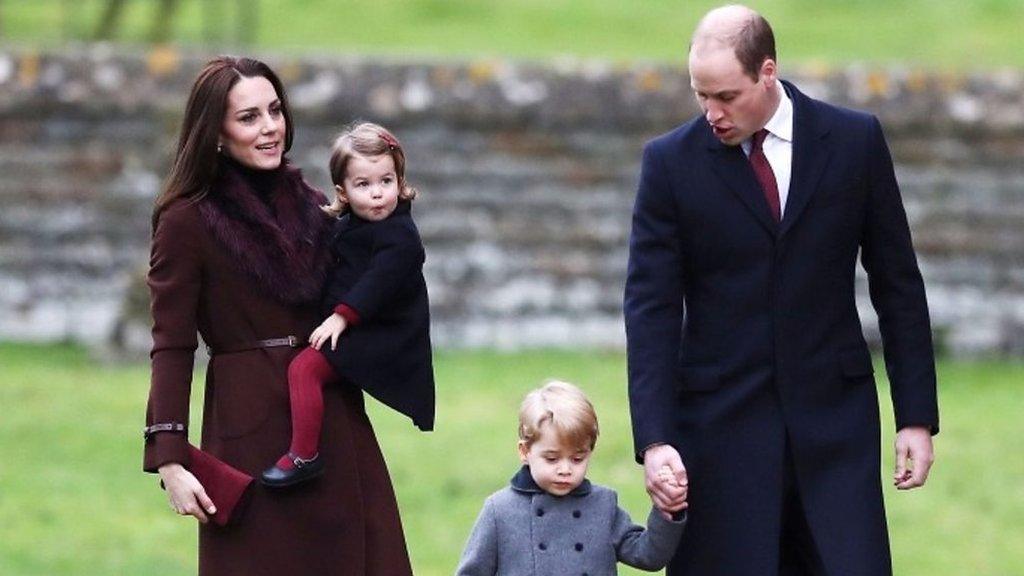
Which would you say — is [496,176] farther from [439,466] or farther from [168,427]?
[168,427]

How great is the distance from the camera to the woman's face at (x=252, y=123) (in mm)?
5875

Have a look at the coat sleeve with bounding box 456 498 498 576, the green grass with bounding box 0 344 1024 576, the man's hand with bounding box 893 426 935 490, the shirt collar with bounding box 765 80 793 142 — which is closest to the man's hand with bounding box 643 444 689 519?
the coat sleeve with bounding box 456 498 498 576

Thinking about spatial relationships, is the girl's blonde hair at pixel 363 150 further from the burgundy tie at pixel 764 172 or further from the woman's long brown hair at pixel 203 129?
the burgundy tie at pixel 764 172

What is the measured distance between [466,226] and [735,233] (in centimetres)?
718

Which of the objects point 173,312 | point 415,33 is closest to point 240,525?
point 173,312

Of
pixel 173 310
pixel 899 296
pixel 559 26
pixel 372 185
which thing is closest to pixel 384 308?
pixel 372 185

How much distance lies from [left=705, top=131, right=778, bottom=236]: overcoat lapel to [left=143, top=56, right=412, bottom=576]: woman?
1.04 m

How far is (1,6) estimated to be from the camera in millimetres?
22266

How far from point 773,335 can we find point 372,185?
3.54ft

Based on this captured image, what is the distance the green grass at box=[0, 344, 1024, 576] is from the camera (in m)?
9.27

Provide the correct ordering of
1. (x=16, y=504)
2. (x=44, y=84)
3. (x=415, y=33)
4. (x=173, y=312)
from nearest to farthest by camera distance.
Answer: (x=173, y=312)
(x=16, y=504)
(x=44, y=84)
(x=415, y=33)

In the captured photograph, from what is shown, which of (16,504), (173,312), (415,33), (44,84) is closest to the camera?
(173,312)

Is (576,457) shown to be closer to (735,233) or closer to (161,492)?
(735,233)

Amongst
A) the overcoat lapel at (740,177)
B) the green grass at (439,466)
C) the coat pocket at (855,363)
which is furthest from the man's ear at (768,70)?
the green grass at (439,466)
